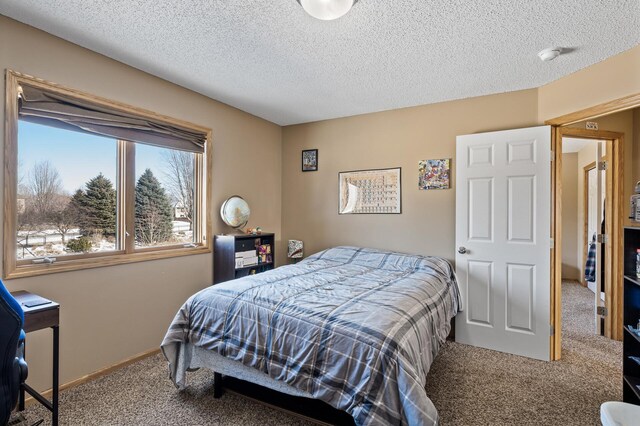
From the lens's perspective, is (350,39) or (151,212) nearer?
(350,39)

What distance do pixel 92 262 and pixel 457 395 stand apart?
2882 mm

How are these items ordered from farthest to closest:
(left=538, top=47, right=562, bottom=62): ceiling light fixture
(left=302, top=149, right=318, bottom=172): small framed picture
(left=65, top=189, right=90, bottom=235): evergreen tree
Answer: (left=302, top=149, right=318, bottom=172): small framed picture → (left=65, top=189, right=90, bottom=235): evergreen tree → (left=538, top=47, right=562, bottom=62): ceiling light fixture

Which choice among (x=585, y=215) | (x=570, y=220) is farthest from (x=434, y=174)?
(x=570, y=220)

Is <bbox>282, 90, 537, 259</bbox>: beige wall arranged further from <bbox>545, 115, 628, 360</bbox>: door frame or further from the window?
the window

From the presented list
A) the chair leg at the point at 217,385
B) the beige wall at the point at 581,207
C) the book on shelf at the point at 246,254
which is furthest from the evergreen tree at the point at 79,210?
the beige wall at the point at 581,207

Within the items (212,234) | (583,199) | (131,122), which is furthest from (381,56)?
(583,199)

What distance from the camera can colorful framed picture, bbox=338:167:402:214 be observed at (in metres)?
3.76

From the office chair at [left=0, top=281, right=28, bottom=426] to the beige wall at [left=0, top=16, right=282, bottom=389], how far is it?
36.7 inches

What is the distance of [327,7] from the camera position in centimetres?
178

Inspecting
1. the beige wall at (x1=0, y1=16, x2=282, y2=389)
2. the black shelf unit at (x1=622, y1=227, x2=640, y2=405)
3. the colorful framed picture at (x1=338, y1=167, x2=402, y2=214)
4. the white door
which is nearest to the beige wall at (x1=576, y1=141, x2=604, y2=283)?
the white door

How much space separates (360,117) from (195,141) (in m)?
1.96

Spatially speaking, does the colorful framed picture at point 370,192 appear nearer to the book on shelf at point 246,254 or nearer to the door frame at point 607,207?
the book on shelf at point 246,254

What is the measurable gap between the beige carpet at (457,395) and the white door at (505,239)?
0.26m

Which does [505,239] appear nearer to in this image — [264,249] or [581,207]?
[264,249]
